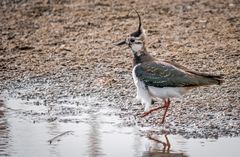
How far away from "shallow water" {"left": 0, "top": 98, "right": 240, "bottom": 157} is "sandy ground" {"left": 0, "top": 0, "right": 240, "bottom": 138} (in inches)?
9.5

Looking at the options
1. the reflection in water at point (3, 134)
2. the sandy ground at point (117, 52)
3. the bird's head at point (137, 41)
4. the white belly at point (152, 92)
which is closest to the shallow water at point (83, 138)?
the reflection in water at point (3, 134)

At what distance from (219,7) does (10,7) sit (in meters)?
4.03

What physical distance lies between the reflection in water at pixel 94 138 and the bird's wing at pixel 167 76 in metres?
0.75

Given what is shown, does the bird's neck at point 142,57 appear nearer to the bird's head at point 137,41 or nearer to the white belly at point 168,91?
the bird's head at point 137,41

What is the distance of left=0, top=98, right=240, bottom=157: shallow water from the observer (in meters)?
7.34

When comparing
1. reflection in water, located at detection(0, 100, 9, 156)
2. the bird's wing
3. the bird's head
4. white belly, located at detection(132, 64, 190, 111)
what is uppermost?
the bird's head

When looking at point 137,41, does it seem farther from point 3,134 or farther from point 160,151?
point 3,134

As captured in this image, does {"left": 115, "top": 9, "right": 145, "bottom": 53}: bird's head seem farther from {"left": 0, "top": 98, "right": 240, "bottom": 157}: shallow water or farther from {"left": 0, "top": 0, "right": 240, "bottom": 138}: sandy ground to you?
{"left": 0, "top": 98, "right": 240, "bottom": 157}: shallow water

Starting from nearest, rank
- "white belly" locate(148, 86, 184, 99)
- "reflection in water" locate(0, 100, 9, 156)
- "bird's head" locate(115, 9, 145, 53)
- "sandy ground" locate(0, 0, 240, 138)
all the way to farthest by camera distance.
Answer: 1. "reflection in water" locate(0, 100, 9, 156)
2. "white belly" locate(148, 86, 184, 99)
3. "sandy ground" locate(0, 0, 240, 138)
4. "bird's head" locate(115, 9, 145, 53)

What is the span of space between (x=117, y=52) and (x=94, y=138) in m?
3.66

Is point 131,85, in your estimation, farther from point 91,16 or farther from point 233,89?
point 91,16

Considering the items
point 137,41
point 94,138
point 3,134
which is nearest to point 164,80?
point 137,41

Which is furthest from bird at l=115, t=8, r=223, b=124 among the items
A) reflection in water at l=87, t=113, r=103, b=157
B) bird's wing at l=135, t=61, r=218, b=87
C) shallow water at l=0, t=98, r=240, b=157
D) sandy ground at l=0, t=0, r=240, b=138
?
reflection in water at l=87, t=113, r=103, b=157

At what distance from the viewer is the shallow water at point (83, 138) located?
7340mm
